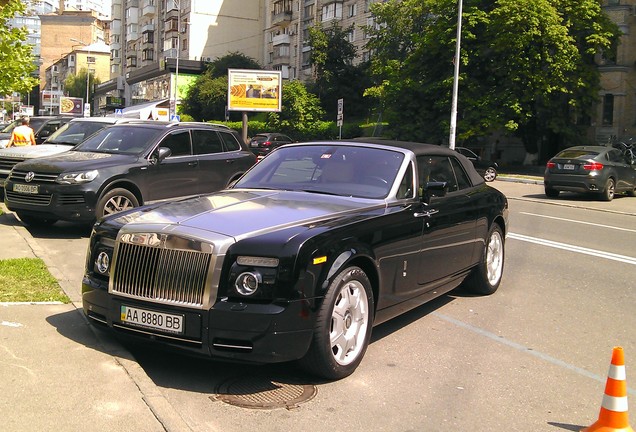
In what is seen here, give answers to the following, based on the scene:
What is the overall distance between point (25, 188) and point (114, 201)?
52.7 inches

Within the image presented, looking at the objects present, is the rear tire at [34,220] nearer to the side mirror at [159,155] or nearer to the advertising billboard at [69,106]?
the side mirror at [159,155]

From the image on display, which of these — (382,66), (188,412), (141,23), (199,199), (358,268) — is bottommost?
(188,412)

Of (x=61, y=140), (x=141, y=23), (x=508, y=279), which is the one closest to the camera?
(x=508, y=279)

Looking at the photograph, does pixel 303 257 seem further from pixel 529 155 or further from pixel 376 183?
pixel 529 155

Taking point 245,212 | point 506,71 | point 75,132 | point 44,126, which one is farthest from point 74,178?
point 506,71

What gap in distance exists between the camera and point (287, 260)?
4266 mm

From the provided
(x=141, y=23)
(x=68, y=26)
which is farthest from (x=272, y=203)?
(x=68, y=26)

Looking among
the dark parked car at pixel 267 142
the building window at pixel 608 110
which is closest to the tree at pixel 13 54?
the dark parked car at pixel 267 142

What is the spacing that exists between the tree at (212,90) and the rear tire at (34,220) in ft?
193

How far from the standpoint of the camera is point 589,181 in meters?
19.7

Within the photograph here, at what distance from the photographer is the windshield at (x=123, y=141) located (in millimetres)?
11031

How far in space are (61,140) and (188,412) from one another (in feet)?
36.8

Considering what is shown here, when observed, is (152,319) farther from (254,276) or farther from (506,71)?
(506,71)

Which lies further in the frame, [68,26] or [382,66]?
[68,26]
